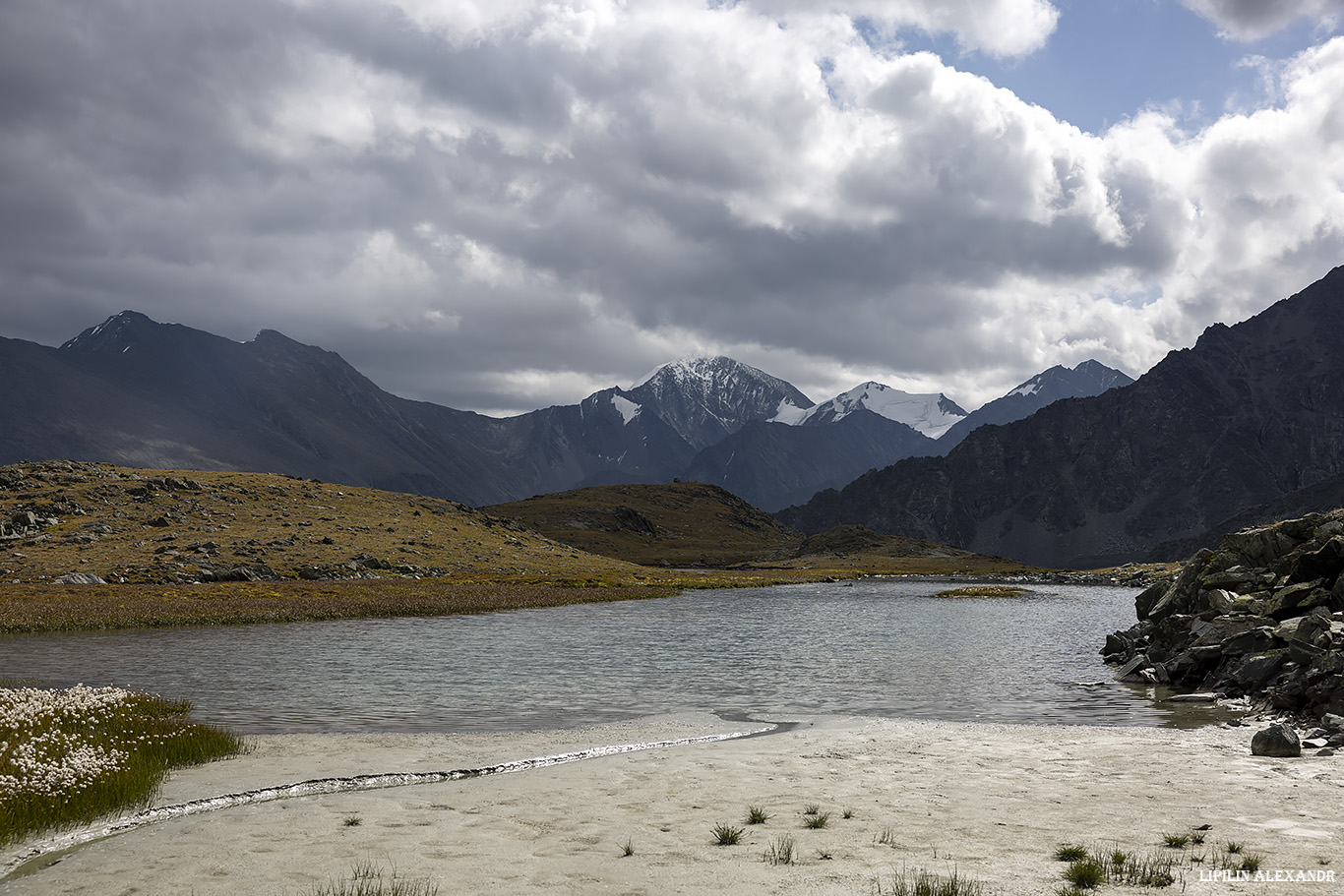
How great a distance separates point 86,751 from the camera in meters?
15.9

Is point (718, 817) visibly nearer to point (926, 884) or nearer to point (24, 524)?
point (926, 884)

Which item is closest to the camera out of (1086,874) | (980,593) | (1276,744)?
(1086,874)

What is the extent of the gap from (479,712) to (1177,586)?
39.4 m

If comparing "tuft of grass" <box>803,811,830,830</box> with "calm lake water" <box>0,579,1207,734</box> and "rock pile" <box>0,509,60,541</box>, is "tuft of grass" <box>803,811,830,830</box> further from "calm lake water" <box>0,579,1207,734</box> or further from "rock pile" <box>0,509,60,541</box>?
"rock pile" <box>0,509,60,541</box>

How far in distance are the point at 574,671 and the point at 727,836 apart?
2495 cm

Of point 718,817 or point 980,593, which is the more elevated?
point 718,817

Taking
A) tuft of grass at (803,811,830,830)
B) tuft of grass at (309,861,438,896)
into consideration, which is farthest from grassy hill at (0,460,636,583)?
tuft of grass at (803,811,830,830)

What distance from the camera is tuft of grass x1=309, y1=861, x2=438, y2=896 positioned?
390 inches

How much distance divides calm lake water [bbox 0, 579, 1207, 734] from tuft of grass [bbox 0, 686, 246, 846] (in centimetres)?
372

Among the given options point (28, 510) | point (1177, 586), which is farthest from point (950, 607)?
point (28, 510)

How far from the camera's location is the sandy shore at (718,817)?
10.9 meters

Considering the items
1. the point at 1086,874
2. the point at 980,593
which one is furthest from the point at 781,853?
the point at 980,593

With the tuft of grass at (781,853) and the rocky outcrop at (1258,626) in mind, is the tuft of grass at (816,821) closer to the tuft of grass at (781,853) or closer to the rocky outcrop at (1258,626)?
the tuft of grass at (781,853)

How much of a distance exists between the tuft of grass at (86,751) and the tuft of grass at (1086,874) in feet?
51.7
